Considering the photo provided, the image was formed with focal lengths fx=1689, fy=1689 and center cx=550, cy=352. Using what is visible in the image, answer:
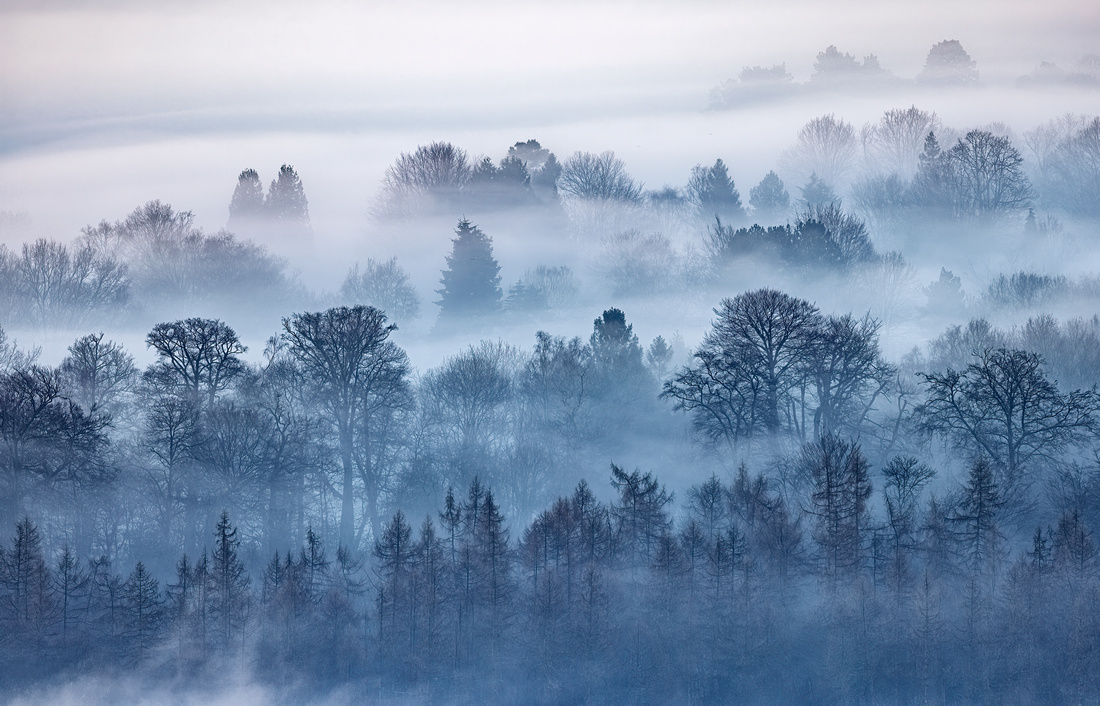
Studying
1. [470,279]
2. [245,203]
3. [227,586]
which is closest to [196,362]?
[227,586]

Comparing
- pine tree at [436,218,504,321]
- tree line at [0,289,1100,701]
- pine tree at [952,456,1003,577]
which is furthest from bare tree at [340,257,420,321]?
pine tree at [952,456,1003,577]

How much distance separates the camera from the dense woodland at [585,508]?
234ft

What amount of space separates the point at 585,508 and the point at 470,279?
45.8 m

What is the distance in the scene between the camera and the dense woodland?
234 ft

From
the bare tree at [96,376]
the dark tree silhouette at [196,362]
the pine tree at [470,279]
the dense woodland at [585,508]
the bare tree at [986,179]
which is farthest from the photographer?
the bare tree at [986,179]

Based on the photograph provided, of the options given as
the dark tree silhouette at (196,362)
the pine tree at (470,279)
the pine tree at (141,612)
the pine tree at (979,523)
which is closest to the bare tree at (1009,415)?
the pine tree at (979,523)

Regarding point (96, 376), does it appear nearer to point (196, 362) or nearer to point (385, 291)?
point (196, 362)

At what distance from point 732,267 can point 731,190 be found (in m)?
26.7

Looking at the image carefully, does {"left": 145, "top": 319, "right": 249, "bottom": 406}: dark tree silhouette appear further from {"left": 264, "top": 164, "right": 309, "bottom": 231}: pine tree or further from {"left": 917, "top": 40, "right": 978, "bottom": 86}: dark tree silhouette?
{"left": 917, "top": 40, "right": 978, "bottom": 86}: dark tree silhouette

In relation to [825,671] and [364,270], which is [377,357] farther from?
[364,270]

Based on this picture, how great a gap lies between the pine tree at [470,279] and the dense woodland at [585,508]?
6774mm

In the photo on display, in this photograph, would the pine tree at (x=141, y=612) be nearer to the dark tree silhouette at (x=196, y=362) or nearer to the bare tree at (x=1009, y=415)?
the dark tree silhouette at (x=196, y=362)

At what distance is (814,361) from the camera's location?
8538cm

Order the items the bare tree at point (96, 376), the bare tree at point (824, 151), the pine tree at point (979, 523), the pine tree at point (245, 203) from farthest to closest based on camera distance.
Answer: the bare tree at point (824, 151), the pine tree at point (245, 203), the bare tree at point (96, 376), the pine tree at point (979, 523)
